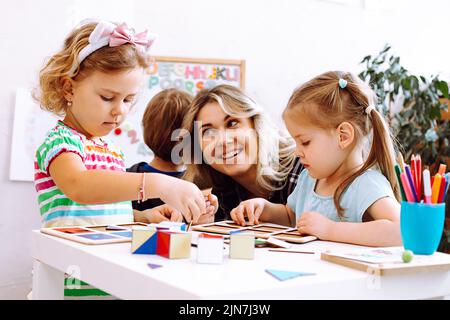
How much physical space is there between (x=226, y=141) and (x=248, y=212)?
40 centimetres

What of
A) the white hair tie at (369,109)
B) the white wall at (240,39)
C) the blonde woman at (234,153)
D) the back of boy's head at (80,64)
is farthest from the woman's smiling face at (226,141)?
the white wall at (240,39)

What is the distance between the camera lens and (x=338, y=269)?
75 centimetres

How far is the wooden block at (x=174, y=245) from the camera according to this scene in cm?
78

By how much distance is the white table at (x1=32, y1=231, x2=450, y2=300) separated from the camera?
2.05 ft

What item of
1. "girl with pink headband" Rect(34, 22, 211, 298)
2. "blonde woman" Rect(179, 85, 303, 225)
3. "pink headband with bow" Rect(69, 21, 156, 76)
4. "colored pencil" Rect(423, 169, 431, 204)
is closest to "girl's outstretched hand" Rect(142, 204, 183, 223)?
"girl with pink headband" Rect(34, 22, 211, 298)

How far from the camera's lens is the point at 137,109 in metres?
2.46

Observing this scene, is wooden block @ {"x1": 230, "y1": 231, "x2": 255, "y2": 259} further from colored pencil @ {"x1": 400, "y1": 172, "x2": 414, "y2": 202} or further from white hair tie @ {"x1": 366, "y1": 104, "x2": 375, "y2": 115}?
white hair tie @ {"x1": 366, "y1": 104, "x2": 375, "y2": 115}

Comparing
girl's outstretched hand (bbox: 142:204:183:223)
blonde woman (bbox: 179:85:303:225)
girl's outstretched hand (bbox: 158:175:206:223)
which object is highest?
blonde woman (bbox: 179:85:303:225)

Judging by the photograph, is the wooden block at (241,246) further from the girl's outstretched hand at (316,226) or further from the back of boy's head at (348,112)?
the back of boy's head at (348,112)

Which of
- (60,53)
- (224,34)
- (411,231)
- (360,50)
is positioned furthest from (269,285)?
(360,50)

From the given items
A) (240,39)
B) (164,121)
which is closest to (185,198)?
(164,121)

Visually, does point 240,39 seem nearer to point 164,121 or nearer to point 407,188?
point 164,121

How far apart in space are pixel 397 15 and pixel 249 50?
0.83m

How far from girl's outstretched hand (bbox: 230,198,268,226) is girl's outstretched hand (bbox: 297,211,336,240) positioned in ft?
0.56
